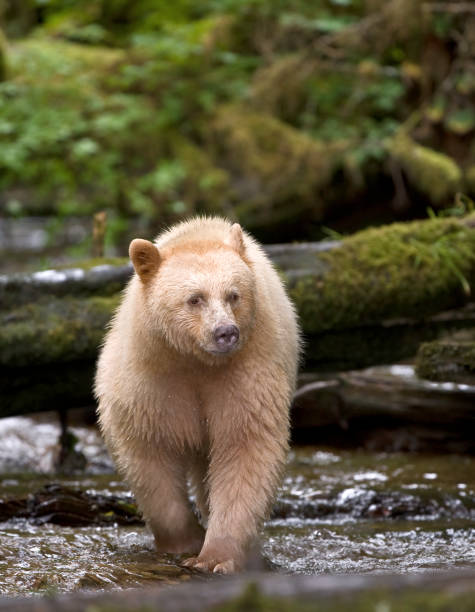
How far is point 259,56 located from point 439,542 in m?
10.5

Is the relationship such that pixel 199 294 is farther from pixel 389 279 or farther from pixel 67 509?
pixel 389 279

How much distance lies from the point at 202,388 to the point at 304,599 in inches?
110

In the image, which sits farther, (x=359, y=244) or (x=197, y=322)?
(x=359, y=244)

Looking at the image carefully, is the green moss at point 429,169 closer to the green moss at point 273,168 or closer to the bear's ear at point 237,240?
the green moss at point 273,168

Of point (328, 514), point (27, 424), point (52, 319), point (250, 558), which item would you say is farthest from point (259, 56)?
point (250, 558)

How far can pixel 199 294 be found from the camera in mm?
4102

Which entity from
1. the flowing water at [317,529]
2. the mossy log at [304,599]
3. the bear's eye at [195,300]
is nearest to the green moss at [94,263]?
the flowing water at [317,529]

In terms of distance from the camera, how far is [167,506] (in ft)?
15.1

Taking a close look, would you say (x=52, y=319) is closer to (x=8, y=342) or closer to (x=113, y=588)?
(x=8, y=342)

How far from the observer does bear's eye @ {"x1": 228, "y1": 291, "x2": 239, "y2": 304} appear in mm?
4117

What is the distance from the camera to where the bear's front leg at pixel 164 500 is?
4586 millimetres

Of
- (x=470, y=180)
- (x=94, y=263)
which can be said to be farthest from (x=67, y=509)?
(x=470, y=180)

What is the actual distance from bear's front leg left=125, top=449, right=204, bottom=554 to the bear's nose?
0.95 meters

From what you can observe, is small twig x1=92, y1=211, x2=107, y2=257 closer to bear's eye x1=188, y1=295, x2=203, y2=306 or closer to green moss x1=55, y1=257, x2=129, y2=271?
green moss x1=55, y1=257, x2=129, y2=271
